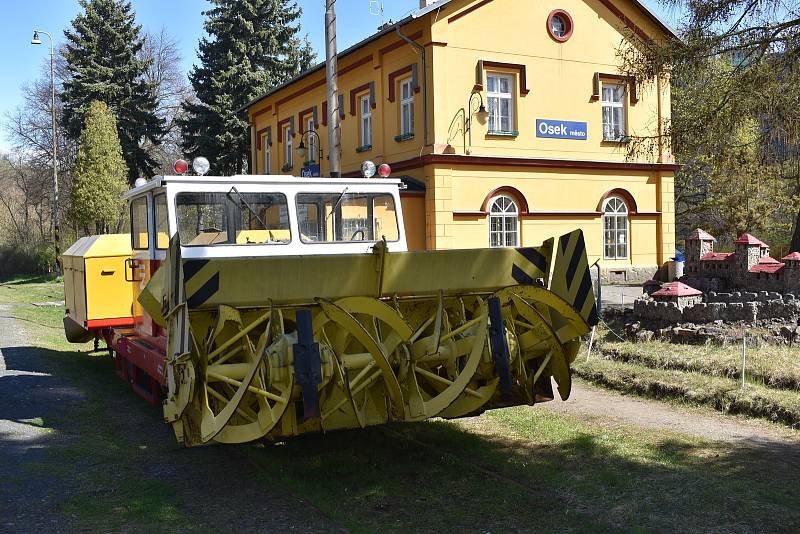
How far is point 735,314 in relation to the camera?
439 inches

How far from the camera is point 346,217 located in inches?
320

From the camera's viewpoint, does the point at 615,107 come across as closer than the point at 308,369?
No

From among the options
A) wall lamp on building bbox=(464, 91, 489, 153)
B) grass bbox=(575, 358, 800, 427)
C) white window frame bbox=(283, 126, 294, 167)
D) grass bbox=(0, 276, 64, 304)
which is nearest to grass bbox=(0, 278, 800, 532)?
grass bbox=(575, 358, 800, 427)

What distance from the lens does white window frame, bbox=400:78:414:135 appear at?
69.8 feet

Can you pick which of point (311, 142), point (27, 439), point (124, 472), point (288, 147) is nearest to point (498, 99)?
point (311, 142)

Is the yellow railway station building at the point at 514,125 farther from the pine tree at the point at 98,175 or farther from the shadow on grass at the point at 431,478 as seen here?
the pine tree at the point at 98,175

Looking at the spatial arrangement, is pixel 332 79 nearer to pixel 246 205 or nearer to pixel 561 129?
pixel 246 205

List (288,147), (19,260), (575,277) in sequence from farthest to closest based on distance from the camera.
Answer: (19,260) → (288,147) → (575,277)

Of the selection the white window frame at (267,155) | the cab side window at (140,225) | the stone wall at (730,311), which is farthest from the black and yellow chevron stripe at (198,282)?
the white window frame at (267,155)

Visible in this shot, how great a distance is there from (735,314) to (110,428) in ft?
27.4

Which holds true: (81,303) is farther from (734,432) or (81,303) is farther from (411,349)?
(734,432)

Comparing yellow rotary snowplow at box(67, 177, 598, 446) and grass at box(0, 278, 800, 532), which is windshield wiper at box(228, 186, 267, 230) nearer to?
yellow rotary snowplow at box(67, 177, 598, 446)

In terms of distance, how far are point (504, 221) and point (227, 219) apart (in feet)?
48.1

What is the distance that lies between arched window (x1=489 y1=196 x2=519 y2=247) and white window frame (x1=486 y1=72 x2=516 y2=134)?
1.91 m
